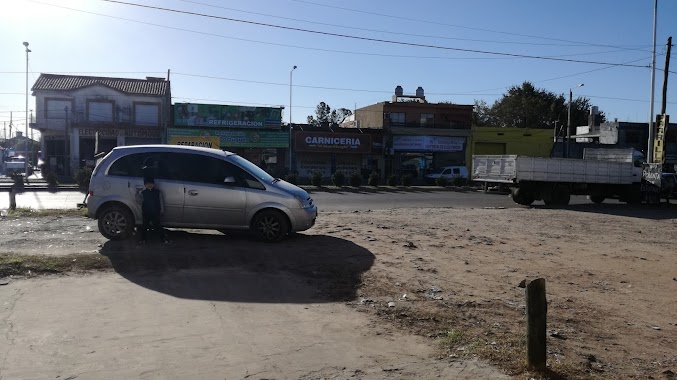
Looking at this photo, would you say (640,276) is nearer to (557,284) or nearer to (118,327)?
(557,284)

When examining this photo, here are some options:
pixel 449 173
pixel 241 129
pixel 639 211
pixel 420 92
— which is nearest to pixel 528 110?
pixel 420 92

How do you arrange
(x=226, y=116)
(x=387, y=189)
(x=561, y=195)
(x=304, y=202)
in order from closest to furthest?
(x=304, y=202) < (x=561, y=195) < (x=387, y=189) < (x=226, y=116)

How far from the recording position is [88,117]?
1720 inches

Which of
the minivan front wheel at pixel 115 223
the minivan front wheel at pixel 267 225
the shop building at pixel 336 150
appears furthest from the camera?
the shop building at pixel 336 150

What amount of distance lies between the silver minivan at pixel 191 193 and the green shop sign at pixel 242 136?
34.3 metres

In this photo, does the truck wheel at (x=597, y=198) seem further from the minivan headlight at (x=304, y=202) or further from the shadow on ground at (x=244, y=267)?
the minivan headlight at (x=304, y=202)

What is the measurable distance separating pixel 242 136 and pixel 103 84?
1186 centimetres

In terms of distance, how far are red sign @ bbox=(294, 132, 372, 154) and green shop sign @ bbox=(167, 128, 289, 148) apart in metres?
1.28

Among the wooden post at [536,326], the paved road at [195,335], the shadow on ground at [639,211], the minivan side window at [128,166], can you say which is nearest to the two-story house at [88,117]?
the shadow on ground at [639,211]

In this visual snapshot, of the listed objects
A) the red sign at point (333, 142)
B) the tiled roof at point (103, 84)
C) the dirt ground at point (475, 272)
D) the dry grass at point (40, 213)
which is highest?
the tiled roof at point (103, 84)

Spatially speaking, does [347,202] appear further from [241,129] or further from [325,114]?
[325,114]

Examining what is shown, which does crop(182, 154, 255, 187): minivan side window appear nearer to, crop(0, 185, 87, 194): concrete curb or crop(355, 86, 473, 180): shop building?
crop(0, 185, 87, 194): concrete curb

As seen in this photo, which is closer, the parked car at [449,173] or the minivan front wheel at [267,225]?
the minivan front wheel at [267,225]

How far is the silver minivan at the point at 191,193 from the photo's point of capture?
9812 mm
